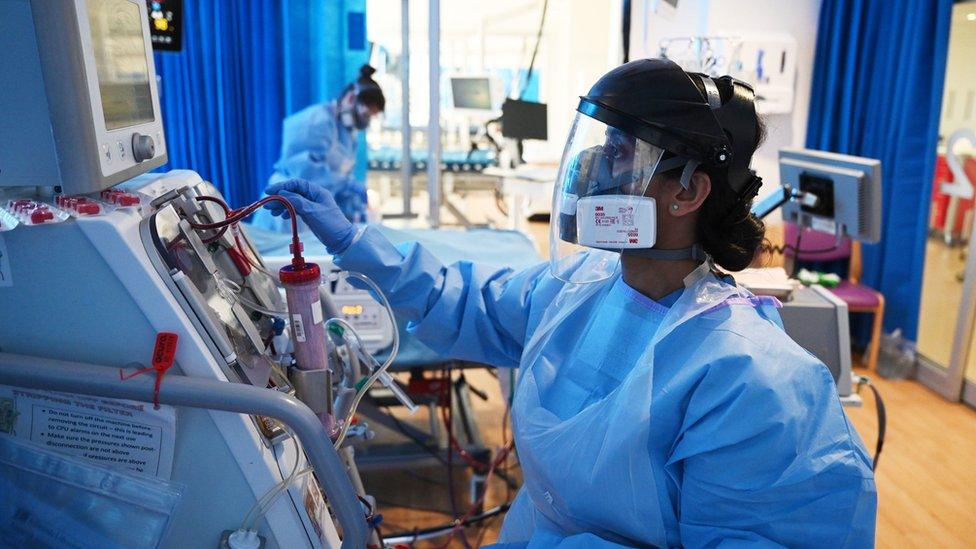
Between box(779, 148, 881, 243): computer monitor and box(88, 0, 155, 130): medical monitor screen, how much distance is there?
212cm

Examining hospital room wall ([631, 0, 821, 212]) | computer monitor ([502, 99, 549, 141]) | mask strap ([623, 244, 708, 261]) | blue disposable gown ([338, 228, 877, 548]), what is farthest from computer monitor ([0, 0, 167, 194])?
hospital room wall ([631, 0, 821, 212])

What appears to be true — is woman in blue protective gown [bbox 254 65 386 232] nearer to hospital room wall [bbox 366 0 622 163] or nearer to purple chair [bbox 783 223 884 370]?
purple chair [bbox 783 223 884 370]

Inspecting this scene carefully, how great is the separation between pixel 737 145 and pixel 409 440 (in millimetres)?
2342

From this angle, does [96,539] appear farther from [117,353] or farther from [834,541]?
[834,541]

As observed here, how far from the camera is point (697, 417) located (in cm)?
95

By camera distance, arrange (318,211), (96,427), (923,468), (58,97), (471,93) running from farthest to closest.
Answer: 1. (471,93)
2. (923,468)
3. (318,211)
4. (96,427)
5. (58,97)

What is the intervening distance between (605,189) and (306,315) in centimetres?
50

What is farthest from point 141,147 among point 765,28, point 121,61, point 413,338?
point 765,28

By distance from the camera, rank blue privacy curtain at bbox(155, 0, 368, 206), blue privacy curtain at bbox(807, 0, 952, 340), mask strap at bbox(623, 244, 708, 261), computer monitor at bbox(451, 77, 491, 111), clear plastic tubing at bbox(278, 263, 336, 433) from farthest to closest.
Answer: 1. computer monitor at bbox(451, 77, 491, 111)
2. blue privacy curtain at bbox(155, 0, 368, 206)
3. blue privacy curtain at bbox(807, 0, 952, 340)
4. mask strap at bbox(623, 244, 708, 261)
5. clear plastic tubing at bbox(278, 263, 336, 433)

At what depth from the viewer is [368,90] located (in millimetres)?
3598

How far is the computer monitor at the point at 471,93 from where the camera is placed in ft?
15.2

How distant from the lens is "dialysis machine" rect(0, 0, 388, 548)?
2.79 feet

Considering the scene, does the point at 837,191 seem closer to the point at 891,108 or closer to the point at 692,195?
the point at 692,195

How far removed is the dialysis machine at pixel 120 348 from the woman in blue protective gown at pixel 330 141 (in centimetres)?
256
